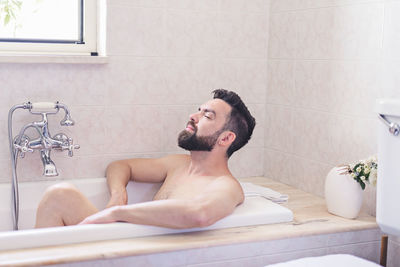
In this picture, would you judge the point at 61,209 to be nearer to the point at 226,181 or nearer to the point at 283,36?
the point at 226,181

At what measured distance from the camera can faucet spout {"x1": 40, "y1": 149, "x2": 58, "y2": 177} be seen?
2.57m

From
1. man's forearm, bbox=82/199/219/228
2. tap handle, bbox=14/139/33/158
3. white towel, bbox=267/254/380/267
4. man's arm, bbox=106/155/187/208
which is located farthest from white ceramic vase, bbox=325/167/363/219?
tap handle, bbox=14/139/33/158

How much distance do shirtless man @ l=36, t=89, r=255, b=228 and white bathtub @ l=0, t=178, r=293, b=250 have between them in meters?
0.04

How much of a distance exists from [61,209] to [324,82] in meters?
1.37

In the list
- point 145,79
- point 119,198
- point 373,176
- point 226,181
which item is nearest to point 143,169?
point 119,198

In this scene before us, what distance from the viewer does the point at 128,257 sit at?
1.91 metres

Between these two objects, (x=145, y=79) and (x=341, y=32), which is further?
(x=145, y=79)

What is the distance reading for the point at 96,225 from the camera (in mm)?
2014

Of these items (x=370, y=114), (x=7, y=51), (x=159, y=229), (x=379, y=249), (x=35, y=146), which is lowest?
(x=379, y=249)

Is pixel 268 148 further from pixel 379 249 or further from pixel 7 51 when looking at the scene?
pixel 7 51

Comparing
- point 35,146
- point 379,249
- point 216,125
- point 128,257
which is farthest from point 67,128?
point 379,249

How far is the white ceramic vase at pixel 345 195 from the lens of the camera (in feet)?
7.69

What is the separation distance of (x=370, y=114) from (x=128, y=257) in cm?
123

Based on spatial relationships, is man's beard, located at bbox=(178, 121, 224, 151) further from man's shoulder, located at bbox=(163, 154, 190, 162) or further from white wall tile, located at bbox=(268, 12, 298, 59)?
white wall tile, located at bbox=(268, 12, 298, 59)
